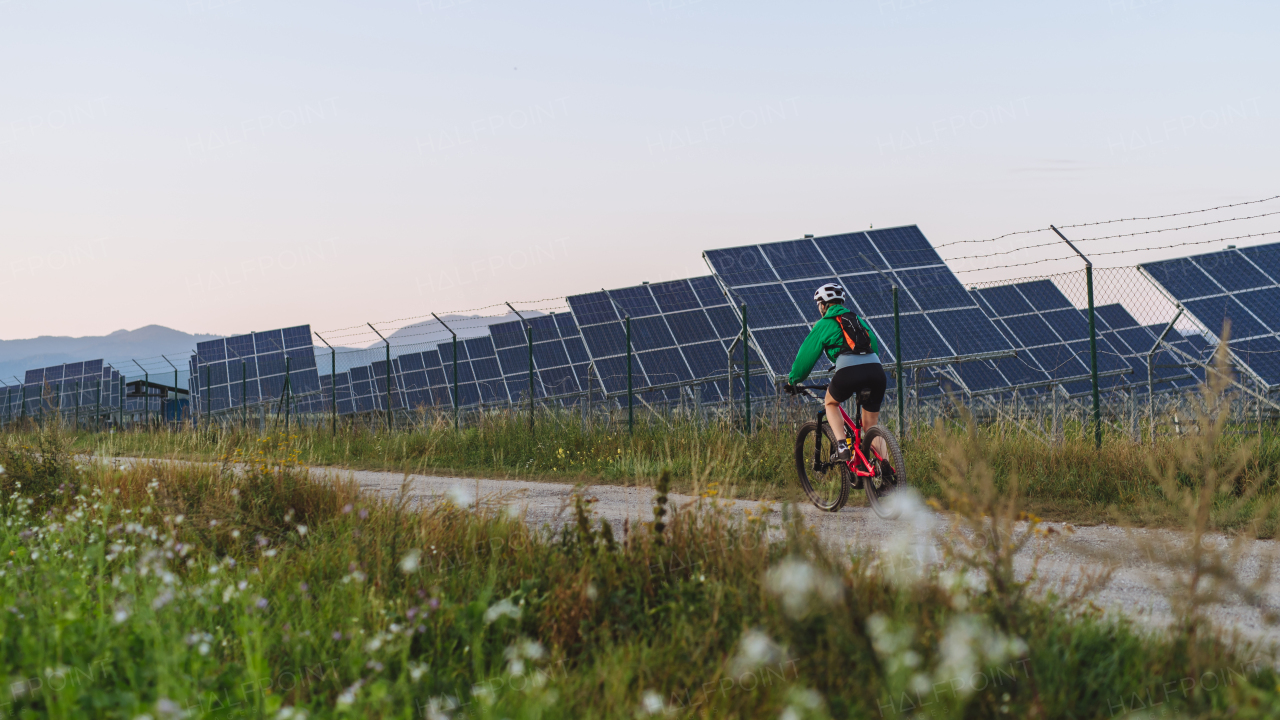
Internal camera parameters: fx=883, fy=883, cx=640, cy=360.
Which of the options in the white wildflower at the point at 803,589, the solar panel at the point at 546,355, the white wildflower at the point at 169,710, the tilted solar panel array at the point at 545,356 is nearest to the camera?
the white wildflower at the point at 169,710

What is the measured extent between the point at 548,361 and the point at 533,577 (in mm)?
19322

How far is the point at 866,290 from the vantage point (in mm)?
16406

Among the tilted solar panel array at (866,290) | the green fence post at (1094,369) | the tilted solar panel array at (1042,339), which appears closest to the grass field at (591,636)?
the green fence post at (1094,369)

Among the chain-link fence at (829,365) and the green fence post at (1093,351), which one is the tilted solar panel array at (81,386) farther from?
the green fence post at (1093,351)

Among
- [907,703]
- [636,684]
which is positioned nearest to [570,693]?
[636,684]

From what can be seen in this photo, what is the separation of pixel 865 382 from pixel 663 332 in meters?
10.9

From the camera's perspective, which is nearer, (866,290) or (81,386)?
(866,290)

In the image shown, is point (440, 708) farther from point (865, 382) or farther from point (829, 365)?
point (829, 365)

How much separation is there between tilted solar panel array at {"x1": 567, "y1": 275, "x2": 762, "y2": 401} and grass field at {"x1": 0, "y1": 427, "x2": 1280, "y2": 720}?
39.0 feet

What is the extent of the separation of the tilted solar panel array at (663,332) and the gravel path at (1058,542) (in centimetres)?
681

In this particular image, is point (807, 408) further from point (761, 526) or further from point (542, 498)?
point (761, 526)

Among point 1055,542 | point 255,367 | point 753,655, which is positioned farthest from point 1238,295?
point 255,367

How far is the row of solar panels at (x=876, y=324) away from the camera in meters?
14.1

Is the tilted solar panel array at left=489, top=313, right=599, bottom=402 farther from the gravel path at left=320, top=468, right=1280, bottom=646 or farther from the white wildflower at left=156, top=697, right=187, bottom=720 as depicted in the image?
the white wildflower at left=156, top=697, right=187, bottom=720
